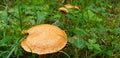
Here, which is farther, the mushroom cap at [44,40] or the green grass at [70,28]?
the green grass at [70,28]

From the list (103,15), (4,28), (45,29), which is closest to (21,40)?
(45,29)

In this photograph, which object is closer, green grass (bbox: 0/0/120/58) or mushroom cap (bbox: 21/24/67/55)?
mushroom cap (bbox: 21/24/67/55)

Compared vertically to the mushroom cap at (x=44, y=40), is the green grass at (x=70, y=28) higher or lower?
lower

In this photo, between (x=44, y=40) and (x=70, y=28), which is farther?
(x=70, y=28)

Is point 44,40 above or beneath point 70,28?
above
